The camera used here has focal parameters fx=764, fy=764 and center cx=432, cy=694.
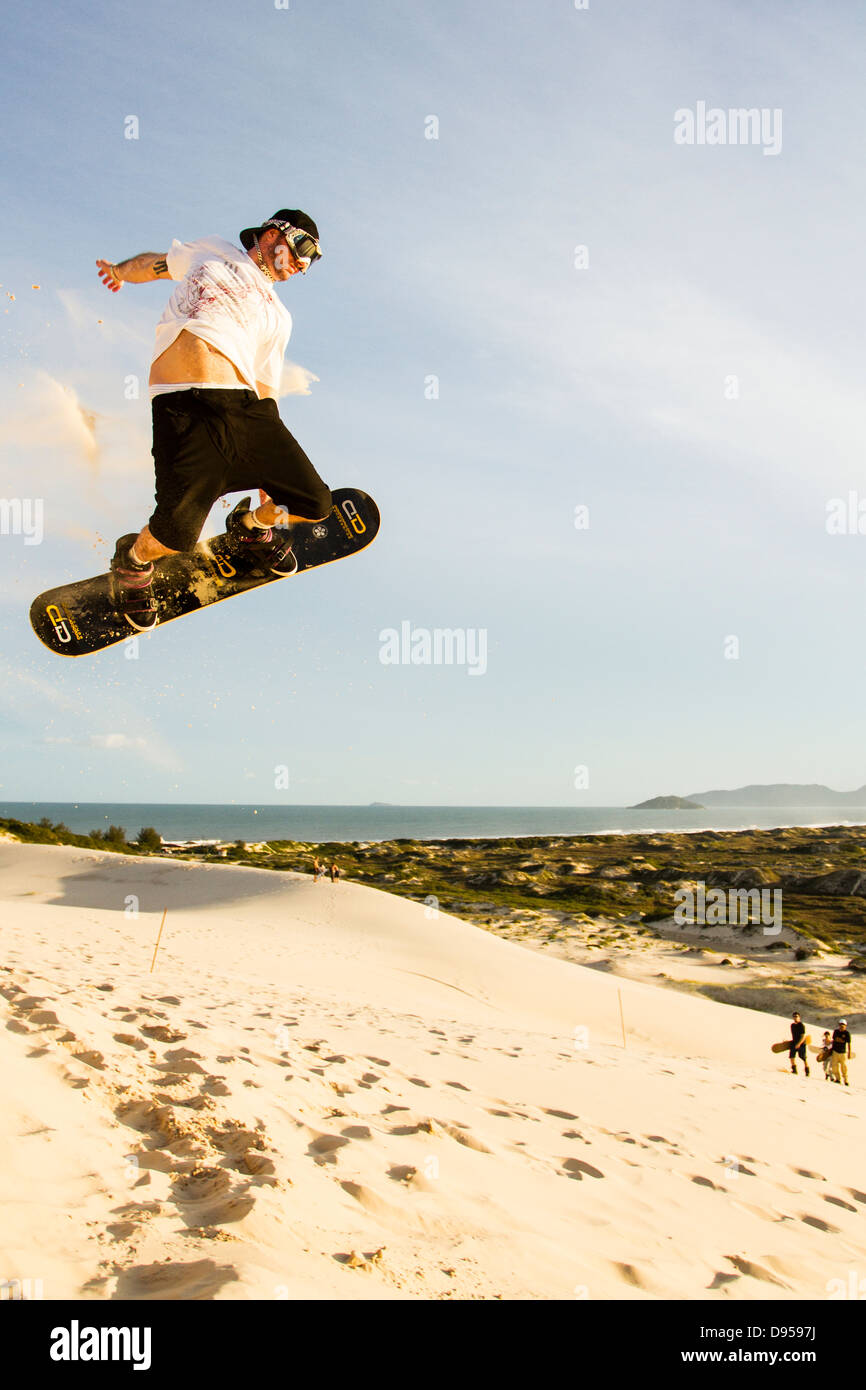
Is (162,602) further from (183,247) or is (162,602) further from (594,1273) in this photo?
(594,1273)

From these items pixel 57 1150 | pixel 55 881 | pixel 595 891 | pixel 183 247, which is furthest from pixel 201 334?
pixel 595 891

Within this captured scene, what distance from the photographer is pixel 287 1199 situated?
4.03 m

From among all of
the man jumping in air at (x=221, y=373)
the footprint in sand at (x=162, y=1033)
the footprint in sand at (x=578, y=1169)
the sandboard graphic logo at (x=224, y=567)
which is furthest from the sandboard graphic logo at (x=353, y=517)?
the footprint in sand at (x=578, y=1169)

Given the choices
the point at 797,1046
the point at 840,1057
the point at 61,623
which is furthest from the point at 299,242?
the point at 797,1046

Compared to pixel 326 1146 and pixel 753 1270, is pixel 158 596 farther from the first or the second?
pixel 753 1270

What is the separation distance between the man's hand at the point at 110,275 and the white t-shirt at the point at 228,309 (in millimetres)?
315

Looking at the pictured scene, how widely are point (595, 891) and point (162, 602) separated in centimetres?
3788

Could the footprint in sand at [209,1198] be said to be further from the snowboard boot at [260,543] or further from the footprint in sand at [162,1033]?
the snowboard boot at [260,543]

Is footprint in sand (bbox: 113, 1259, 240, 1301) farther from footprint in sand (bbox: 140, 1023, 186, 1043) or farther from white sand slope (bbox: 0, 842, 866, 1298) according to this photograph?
footprint in sand (bbox: 140, 1023, 186, 1043)

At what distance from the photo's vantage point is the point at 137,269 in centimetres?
366

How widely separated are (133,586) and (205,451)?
137cm

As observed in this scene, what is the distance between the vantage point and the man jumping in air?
10.5ft

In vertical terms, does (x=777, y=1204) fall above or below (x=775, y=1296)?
below

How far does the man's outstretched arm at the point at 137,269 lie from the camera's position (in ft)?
11.9
